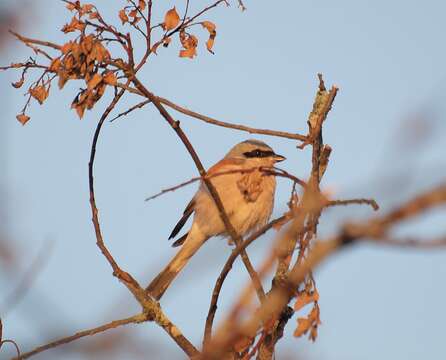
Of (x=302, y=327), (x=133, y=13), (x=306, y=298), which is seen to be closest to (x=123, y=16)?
(x=133, y=13)

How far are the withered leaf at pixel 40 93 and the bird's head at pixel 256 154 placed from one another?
3.44 metres

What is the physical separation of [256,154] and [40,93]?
3580 mm

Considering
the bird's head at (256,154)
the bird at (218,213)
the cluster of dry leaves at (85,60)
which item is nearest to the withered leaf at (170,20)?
the cluster of dry leaves at (85,60)

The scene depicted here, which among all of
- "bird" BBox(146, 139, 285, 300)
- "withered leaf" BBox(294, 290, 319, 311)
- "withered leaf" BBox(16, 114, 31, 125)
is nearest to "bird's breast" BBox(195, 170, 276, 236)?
"bird" BBox(146, 139, 285, 300)

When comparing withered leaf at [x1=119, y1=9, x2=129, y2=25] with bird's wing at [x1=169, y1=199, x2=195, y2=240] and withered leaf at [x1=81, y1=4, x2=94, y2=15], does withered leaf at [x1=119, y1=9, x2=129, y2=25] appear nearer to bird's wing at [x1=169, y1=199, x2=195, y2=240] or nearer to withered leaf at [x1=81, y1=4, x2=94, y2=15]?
withered leaf at [x1=81, y1=4, x2=94, y2=15]

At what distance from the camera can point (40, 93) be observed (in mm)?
3281

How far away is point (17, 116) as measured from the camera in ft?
11.2

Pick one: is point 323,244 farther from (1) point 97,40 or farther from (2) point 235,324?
(1) point 97,40

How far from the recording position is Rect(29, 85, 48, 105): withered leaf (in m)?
3.28

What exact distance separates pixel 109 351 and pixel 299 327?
5.13 ft

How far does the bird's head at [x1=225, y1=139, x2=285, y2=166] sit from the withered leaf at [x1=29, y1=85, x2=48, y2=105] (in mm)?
3437

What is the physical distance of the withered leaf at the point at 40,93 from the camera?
129 inches

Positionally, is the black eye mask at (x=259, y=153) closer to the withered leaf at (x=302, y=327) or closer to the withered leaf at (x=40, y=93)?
the withered leaf at (x=40, y=93)

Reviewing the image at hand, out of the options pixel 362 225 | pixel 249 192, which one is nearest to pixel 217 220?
pixel 249 192
